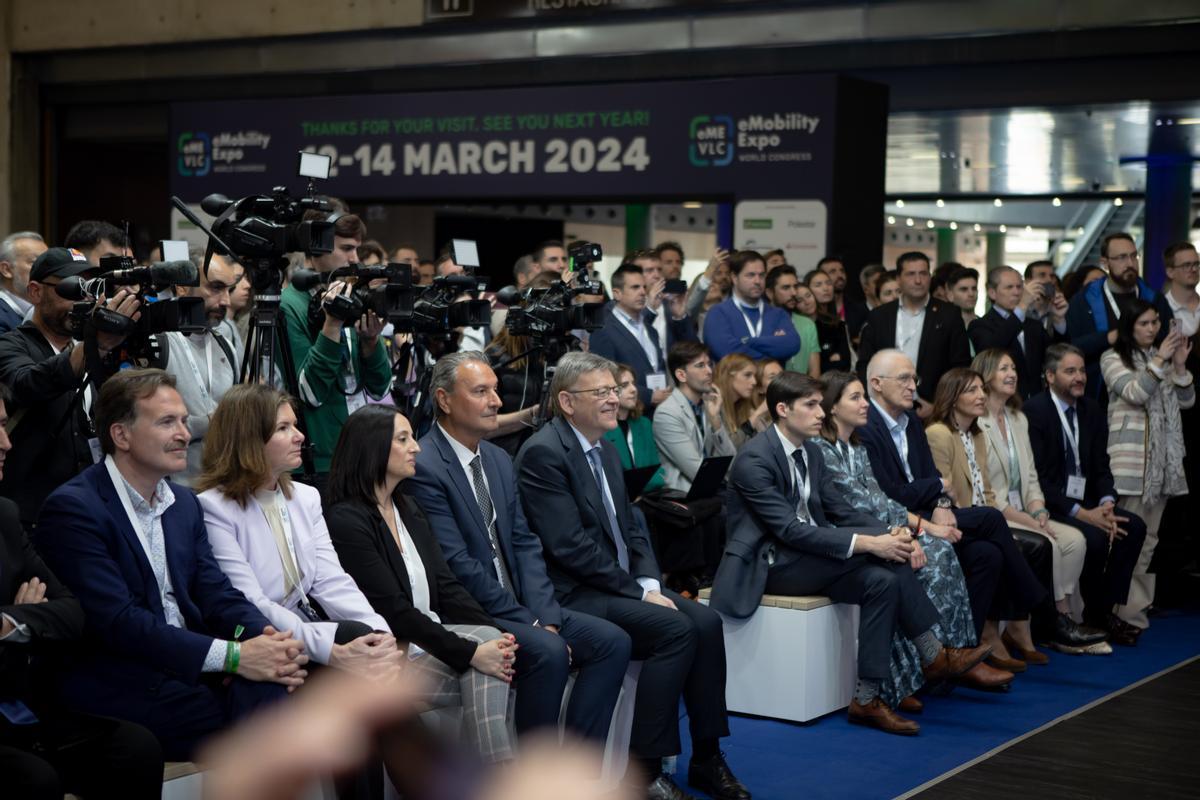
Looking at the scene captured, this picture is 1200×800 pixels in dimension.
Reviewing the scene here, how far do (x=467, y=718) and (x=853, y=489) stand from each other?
235 centimetres

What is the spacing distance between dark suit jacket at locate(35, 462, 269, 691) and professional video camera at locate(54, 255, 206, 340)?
604mm

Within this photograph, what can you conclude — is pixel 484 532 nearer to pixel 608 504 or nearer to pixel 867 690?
pixel 608 504

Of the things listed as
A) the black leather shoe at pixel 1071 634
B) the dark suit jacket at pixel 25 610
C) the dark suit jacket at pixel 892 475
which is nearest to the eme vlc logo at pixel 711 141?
the dark suit jacket at pixel 892 475

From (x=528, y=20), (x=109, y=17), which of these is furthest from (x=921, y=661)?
(x=109, y=17)

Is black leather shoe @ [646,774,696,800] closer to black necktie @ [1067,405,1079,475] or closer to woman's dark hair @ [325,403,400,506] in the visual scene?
woman's dark hair @ [325,403,400,506]

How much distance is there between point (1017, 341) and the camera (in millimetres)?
8359

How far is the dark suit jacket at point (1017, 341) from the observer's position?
8.23m

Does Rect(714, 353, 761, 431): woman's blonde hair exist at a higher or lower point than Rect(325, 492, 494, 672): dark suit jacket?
higher

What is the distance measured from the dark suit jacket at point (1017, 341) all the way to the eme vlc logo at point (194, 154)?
711 centimetres

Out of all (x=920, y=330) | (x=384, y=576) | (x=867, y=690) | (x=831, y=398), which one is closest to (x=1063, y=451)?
(x=920, y=330)

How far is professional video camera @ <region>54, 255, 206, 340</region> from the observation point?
389 cm

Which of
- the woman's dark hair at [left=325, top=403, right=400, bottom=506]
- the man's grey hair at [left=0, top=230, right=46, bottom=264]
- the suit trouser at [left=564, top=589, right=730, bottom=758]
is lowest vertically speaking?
the suit trouser at [left=564, top=589, right=730, bottom=758]

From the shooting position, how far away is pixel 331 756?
1.68 meters

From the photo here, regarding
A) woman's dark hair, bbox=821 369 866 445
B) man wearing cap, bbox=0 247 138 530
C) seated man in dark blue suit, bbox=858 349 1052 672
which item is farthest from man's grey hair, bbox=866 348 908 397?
man wearing cap, bbox=0 247 138 530
